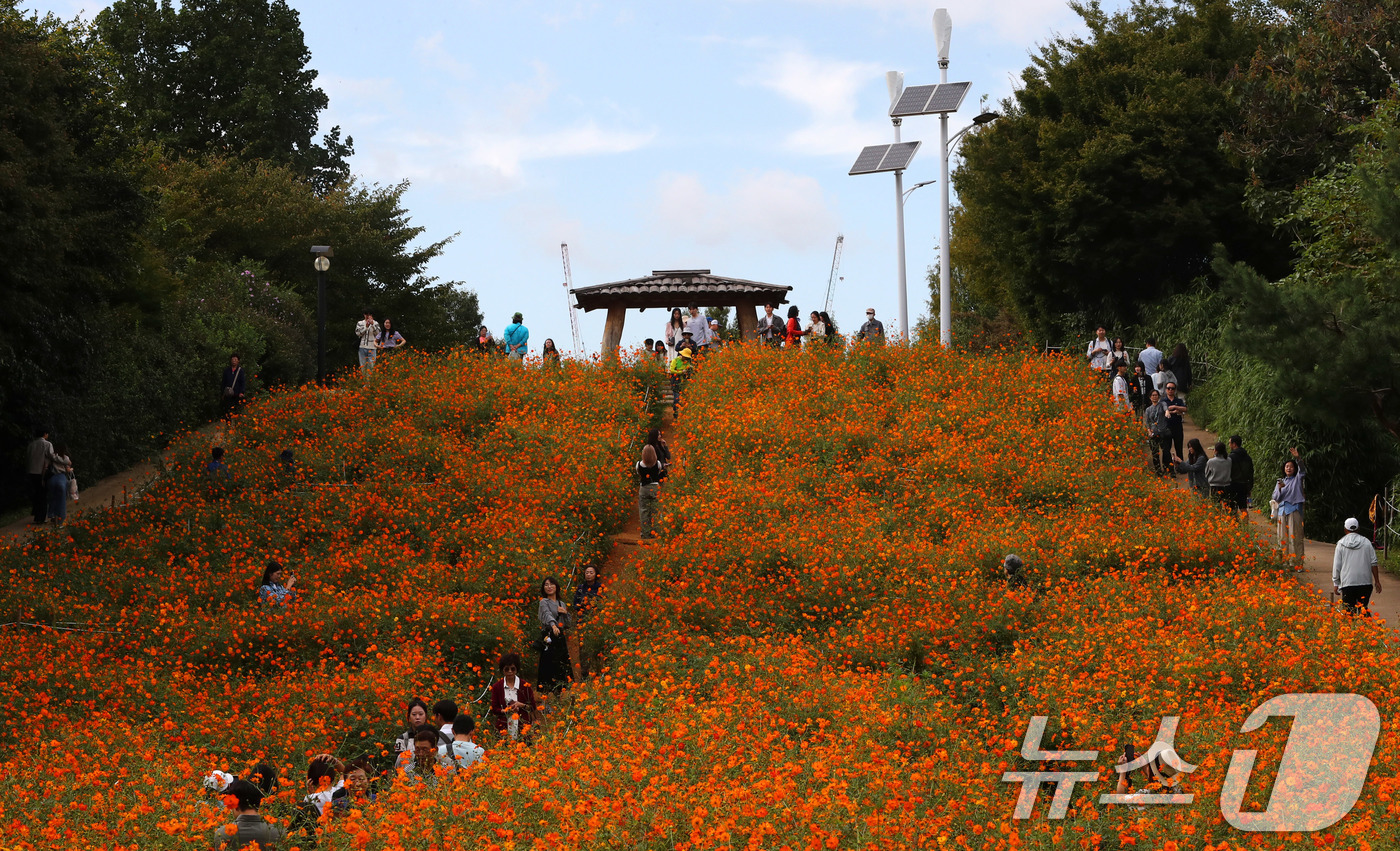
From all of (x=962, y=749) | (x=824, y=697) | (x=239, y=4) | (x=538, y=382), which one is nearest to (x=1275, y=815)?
(x=962, y=749)

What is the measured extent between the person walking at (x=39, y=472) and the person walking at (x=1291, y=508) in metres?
18.2

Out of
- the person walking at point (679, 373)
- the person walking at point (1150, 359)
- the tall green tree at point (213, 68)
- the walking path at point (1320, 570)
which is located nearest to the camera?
the walking path at point (1320, 570)

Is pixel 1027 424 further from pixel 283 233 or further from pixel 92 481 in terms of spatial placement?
pixel 283 233

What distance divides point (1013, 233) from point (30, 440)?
22.8 m

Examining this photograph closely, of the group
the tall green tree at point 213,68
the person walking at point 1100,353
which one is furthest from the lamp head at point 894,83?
the tall green tree at point 213,68

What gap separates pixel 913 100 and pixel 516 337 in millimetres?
9951

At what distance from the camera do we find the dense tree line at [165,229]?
843 inches

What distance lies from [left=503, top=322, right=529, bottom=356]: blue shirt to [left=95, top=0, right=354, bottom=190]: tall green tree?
2034cm

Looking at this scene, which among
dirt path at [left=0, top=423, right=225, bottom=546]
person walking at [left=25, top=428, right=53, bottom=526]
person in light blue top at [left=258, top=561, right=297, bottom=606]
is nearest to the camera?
person in light blue top at [left=258, top=561, right=297, bottom=606]

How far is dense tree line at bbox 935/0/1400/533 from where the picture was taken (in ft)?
80.8

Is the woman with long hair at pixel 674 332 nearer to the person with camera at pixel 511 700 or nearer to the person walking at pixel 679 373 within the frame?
the person walking at pixel 679 373

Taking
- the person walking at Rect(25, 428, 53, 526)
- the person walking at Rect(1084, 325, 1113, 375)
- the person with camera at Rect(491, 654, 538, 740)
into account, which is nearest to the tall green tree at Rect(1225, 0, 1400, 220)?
the person walking at Rect(1084, 325, 1113, 375)

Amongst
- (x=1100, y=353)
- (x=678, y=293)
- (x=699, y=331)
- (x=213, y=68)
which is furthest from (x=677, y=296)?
(x=213, y=68)

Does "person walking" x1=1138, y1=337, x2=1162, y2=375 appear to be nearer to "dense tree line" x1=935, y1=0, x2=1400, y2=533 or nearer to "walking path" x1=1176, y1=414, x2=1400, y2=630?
"dense tree line" x1=935, y1=0, x2=1400, y2=533
